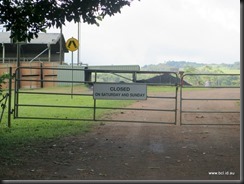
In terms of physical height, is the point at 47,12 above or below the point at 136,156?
above

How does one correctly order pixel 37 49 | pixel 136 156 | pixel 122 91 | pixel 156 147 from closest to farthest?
pixel 136 156
pixel 156 147
pixel 122 91
pixel 37 49

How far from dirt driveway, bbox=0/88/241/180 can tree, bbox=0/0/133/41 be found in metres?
2.49

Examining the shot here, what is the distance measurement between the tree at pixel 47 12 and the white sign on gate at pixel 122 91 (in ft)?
8.42

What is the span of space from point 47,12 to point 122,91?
127 inches

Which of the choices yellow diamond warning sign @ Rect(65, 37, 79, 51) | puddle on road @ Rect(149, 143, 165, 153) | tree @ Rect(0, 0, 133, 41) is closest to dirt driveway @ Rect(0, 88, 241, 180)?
puddle on road @ Rect(149, 143, 165, 153)

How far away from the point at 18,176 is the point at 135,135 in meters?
3.87

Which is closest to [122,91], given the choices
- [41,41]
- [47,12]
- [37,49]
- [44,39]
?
[47,12]

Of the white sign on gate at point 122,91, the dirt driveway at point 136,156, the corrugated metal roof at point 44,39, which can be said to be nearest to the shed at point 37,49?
the corrugated metal roof at point 44,39

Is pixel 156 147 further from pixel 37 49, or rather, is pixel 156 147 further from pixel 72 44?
pixel 37 49

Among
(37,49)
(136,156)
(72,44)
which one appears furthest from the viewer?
(37,49)

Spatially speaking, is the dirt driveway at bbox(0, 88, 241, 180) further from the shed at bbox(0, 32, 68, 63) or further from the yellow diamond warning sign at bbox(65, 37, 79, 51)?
the shed at bbox(0, 32, 68, 63)

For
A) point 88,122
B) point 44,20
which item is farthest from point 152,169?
point 88,122

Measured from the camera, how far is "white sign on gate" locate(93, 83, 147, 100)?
10.2 m

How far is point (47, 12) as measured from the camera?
7836 mm
